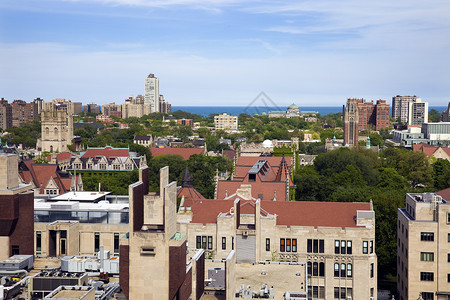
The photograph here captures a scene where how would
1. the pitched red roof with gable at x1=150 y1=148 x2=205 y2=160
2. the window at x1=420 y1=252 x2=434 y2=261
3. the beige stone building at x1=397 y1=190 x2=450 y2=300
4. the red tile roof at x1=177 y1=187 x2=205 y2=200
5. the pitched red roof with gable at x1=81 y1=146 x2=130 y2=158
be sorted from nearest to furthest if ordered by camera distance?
the beige stone building at x1=397 y1=190 x2=450 y2=300 → the window at x1=420 y1=252 x2=434 y2=261 → the red tile roof at x1=177 y1=187 x2=205 y2=200 → the pitched red roof with gable at x1=81 y1=146 x2=130 y2=158 → the pitched red roof with gable at x1=150 y1=148 x2=205 y2=160

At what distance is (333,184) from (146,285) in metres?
83.7

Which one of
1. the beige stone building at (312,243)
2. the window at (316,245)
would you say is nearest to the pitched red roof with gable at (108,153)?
the beige stone building at (312,243)

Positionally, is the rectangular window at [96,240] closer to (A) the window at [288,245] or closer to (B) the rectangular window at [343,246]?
(A) the window at [288,245]

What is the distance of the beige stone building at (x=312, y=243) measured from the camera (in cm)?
6325

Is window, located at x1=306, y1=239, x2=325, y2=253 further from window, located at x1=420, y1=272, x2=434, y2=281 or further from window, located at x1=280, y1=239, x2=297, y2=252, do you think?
window, located at x1=420, y1=272, x2=434, y2=281

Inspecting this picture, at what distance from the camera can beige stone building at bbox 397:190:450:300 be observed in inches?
2574

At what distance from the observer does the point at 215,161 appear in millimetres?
134500

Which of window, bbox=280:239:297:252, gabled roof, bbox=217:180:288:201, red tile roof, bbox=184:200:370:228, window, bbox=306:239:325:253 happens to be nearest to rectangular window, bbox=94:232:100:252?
red tile roof, bbox=184:200:370:228

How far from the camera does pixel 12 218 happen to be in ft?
160

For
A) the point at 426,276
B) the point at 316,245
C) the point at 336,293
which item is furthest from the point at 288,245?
the point at 426,276

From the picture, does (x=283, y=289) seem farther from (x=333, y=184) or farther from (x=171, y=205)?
(x=333, y=184)

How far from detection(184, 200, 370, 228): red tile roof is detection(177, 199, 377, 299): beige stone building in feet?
0.38

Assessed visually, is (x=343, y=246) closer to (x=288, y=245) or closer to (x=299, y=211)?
(x=288, y=245)

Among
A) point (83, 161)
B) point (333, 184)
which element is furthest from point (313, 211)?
point (83, 161)
